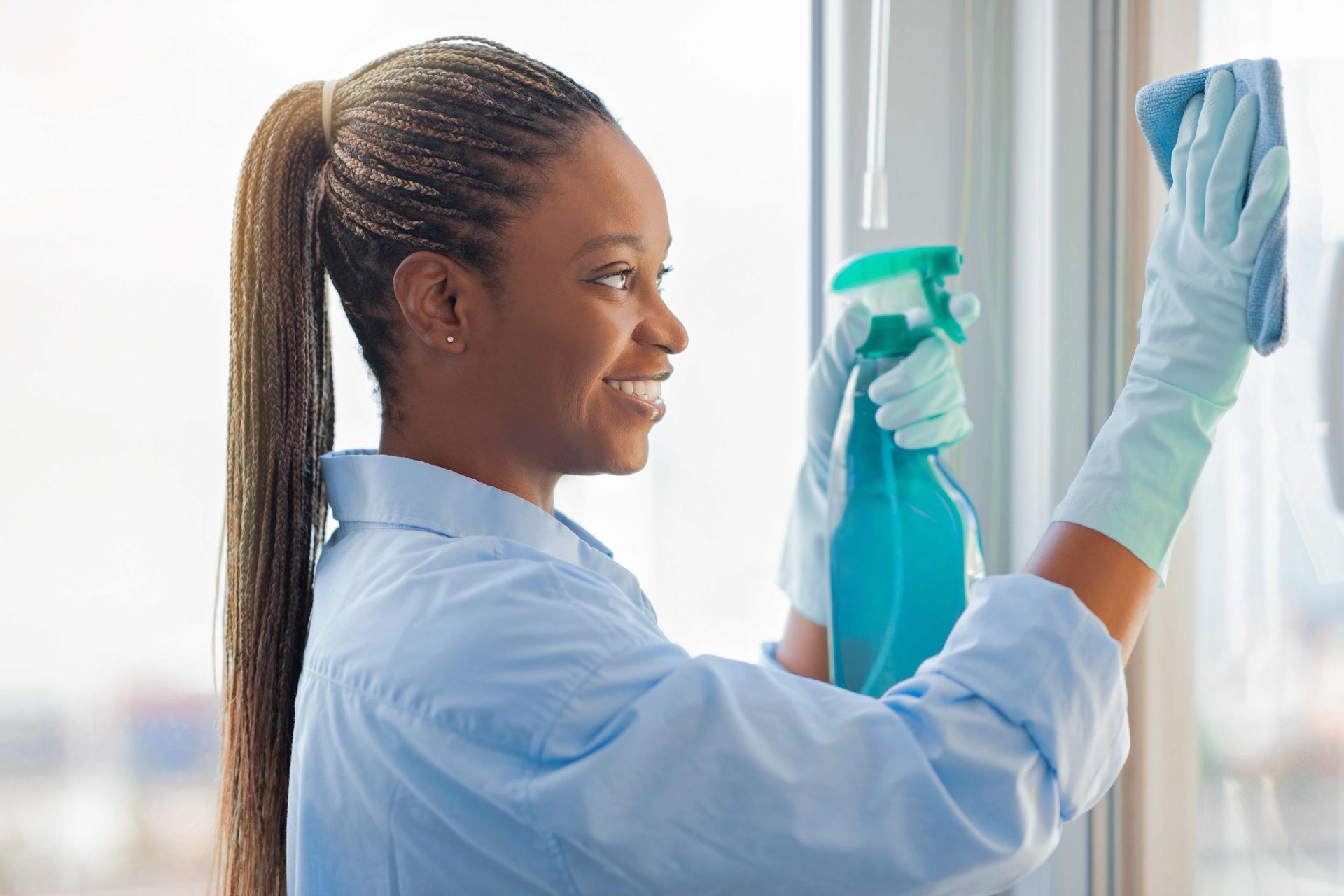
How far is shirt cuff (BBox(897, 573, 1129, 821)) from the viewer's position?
548 mm

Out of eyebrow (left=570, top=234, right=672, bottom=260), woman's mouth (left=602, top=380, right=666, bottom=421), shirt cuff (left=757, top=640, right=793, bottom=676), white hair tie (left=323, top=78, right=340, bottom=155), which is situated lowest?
shirt cuff (left=757, top=640, right=793, bottom=676)

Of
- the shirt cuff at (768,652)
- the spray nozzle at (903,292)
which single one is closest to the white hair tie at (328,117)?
the spray nozzle at (903,292)

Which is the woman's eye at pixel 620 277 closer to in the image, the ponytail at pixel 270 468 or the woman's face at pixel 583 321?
the woman's face at pixel 583 321

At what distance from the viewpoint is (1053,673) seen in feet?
1.81

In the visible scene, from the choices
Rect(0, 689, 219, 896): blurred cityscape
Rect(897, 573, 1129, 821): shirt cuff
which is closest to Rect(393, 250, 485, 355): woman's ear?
Rect(897, 573, 1129, 821): shirt cuff

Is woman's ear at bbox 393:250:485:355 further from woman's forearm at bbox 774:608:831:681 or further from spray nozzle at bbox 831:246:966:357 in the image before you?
woman's forearm at bbox 774:608:831:681

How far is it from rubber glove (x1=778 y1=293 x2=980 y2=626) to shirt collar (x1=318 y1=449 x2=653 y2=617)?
0.91ft

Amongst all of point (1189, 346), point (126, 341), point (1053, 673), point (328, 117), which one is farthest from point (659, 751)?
point (126, 341)

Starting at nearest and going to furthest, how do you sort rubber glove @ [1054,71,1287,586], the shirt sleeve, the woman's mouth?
the shirt sleeve → rubber glove @ [1054,71,1287,586] → the woman's mouth

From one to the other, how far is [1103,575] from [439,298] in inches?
18.4

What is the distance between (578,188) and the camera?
27.2 inches

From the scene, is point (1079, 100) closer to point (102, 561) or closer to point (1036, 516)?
point (1036, 516)

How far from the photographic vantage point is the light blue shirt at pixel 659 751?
516 mm

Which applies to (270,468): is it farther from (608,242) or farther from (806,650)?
(806,650)
